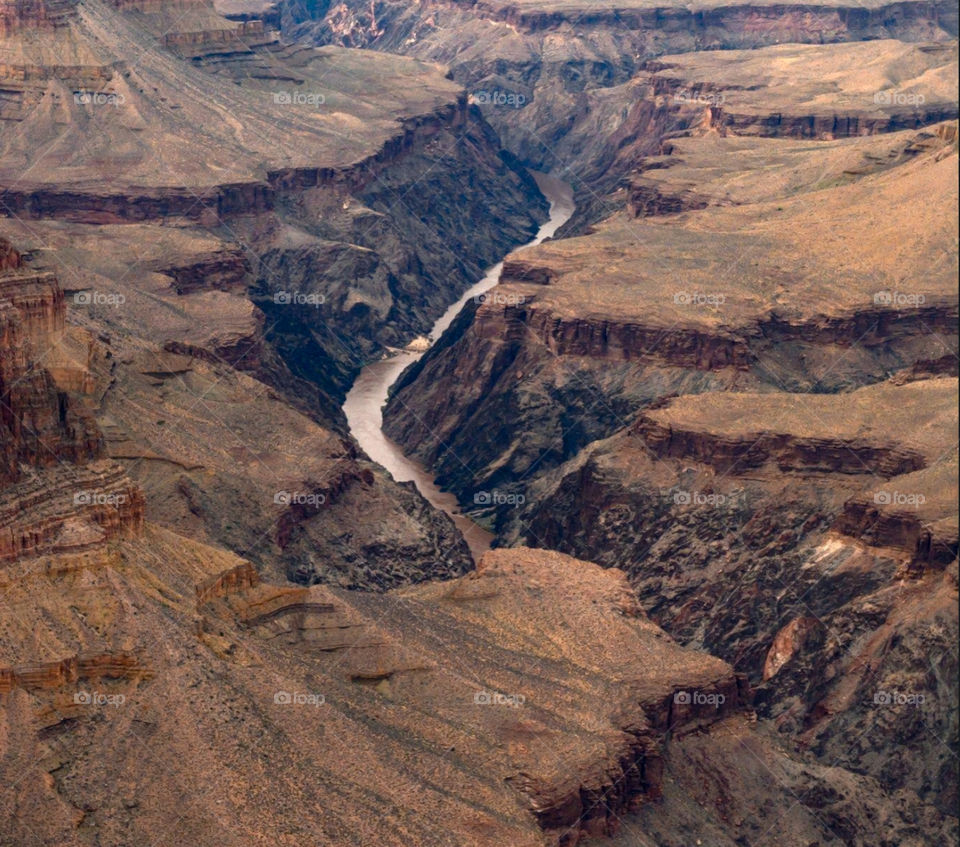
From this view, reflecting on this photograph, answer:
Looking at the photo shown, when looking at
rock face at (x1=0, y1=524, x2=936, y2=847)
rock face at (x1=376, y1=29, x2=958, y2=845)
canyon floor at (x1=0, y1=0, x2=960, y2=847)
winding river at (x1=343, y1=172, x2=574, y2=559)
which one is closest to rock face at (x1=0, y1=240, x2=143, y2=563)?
canyon floor at (x1=0, y1=0, x2=960, y2=847)

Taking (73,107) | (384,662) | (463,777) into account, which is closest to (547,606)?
(384,662)

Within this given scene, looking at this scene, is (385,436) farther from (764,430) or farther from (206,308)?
(764,430)

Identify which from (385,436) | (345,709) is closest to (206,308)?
(385,436)

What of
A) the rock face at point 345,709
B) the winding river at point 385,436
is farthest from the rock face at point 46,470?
the winding river at point 385,436

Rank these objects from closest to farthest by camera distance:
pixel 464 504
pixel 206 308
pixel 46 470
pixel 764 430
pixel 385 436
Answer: pixel 46 470
pixel 764 430
pixel 464 504
pixel 206 308
pixel 385 436

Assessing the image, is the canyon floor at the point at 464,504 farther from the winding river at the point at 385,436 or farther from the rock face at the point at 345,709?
the winding river at the point at 385,436

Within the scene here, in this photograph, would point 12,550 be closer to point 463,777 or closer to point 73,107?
point 463,777

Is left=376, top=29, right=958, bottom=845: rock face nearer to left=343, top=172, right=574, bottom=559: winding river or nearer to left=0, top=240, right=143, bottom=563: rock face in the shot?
left=343, top=172, right=574, bottom=559: winding river

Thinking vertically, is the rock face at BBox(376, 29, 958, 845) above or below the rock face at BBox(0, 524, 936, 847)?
below
